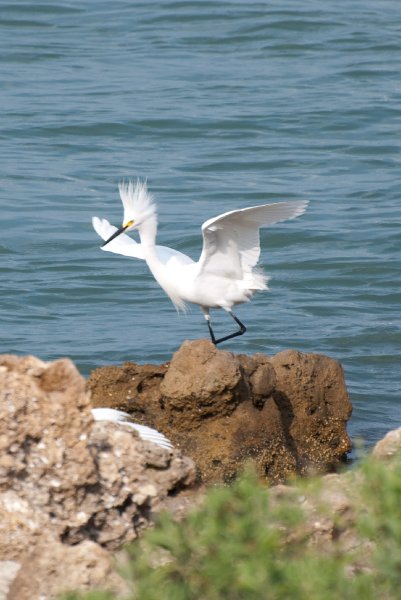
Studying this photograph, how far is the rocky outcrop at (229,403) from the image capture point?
5879mm

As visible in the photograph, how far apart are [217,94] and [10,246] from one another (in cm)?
566

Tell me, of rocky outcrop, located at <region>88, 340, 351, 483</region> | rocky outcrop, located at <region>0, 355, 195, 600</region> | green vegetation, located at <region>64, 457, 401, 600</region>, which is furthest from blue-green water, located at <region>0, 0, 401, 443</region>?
green vegetation, located at <region>64, 457, 401, 600</region>

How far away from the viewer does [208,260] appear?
784 cm

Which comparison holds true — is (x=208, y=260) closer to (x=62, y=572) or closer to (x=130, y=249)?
(x=130, y=249)

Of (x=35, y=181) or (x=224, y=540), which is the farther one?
(x=35, y=181)

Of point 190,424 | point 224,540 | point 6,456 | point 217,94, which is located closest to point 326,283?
point 190,424

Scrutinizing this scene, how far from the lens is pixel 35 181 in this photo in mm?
14000

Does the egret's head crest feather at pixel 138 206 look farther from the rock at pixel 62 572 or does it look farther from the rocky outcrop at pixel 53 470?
the rock at pixel 62 572

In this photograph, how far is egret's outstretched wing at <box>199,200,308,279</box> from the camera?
714 cm

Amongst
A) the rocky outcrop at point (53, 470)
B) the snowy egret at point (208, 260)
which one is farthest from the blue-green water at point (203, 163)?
the rocky outcrop at point (53, 470)

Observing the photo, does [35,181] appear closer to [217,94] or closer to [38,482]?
[217,94]

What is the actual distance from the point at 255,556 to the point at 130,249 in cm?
593

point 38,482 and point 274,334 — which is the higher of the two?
point 38,482

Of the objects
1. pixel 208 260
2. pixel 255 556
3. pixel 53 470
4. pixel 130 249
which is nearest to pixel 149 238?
pixel 130 249
